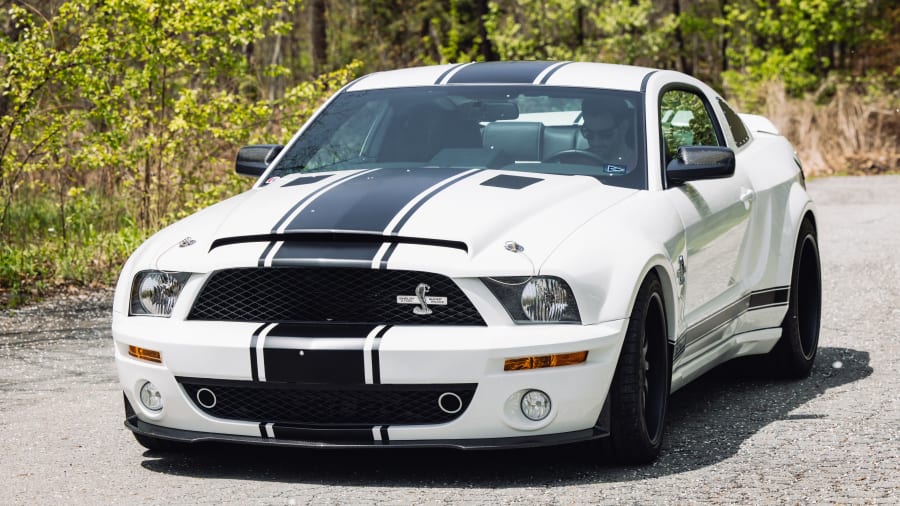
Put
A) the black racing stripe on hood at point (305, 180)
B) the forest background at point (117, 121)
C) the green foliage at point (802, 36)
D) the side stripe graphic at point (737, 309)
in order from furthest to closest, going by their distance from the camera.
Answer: the green foliage at point (802, 36)
the forest background at point (117, 121)
the side stripe graphic at point (737, 309)
the black racing stripe on hood at point (305, 180)

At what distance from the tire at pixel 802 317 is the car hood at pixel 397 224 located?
6.49 feet

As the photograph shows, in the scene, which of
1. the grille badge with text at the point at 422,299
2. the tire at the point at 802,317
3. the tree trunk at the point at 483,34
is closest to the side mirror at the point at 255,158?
the grille badge with text at the point at 422,299

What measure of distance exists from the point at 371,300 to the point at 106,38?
308 inches

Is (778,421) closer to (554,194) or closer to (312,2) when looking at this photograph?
(554,194)

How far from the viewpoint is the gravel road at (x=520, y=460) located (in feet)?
16.5

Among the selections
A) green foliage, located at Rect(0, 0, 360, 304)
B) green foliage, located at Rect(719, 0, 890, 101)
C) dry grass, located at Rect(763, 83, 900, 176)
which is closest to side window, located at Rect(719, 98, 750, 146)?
green foliage, located at Rect(0, 0, 360, 304)

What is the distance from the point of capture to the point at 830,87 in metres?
27.4

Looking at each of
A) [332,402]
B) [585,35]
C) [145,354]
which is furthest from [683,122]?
[585,35]

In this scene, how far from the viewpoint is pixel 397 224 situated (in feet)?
16.8

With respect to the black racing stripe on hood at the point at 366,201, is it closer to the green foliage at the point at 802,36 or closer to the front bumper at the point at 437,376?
the front bumper at the point at 437,376

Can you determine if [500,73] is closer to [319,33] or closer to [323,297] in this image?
[323,297]

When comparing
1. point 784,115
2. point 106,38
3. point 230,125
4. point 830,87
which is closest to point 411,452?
point 106,38

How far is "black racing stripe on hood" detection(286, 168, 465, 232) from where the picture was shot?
16.9 feet

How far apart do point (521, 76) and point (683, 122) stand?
87 cm
